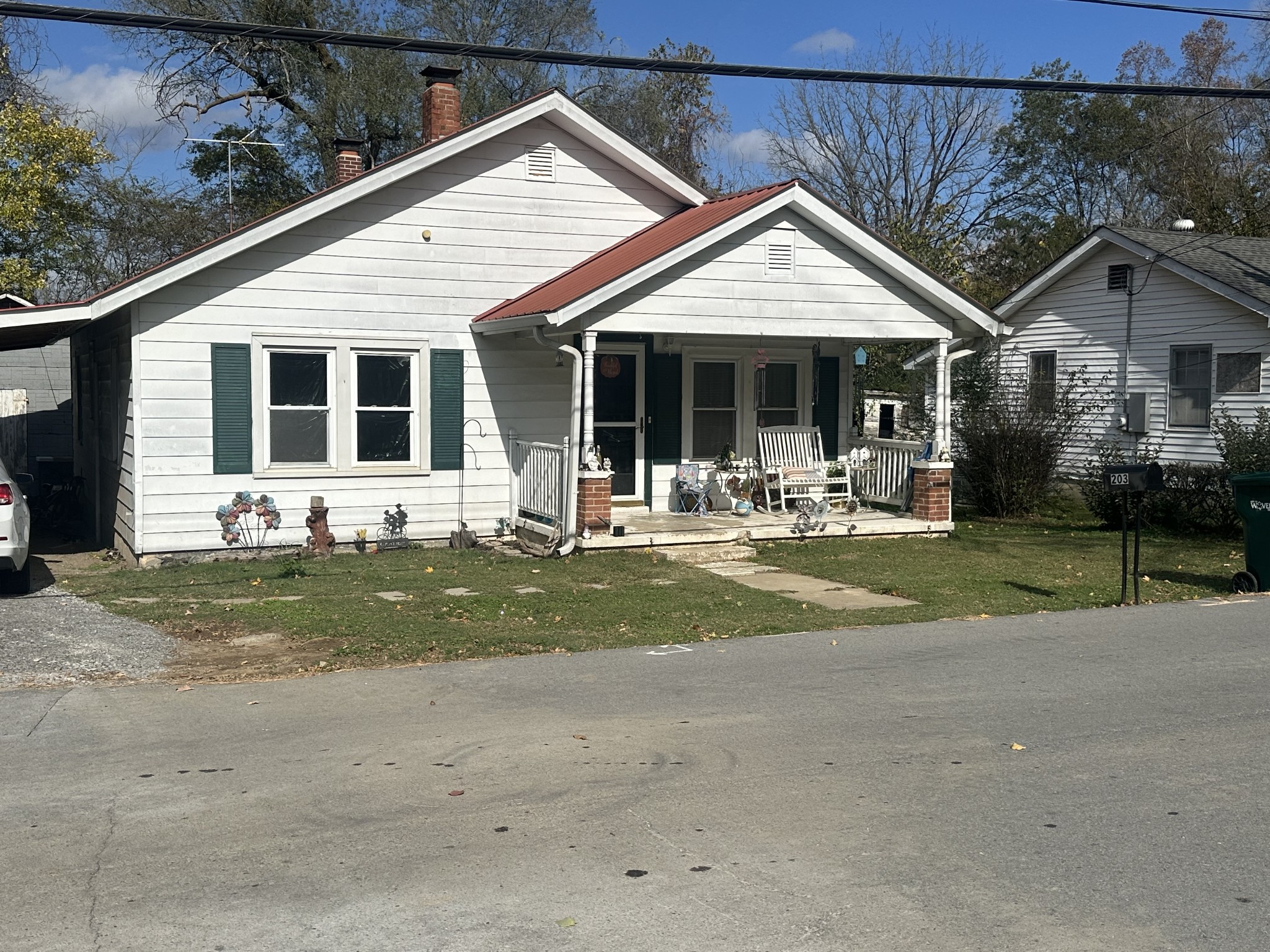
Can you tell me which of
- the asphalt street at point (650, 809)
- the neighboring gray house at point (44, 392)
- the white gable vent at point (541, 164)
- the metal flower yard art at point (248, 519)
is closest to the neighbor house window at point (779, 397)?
the white gable vent at point (541, 164)

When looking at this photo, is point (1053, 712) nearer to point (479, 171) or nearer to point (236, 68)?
point (479, 171)

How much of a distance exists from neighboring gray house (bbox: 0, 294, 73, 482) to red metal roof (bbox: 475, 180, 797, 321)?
12.9m

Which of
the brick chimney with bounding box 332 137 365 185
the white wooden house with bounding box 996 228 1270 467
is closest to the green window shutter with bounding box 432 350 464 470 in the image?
the brick chimney with bounding box 332 137 365 185

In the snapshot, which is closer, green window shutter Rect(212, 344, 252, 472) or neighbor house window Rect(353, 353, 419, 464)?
green window shutter Rect(212, 344, 252, 472)

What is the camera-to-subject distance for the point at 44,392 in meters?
27.1

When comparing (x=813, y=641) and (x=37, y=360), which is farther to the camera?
(x=37, y=360)

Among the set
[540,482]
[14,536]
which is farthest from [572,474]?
[14,536]

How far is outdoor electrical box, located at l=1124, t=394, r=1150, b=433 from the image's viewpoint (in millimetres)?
21328

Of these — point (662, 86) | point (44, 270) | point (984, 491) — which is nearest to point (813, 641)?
point (984, 491)

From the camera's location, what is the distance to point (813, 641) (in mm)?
9383

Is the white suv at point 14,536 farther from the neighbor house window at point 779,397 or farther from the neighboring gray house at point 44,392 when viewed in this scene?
the neighboring gray house at point 44,392

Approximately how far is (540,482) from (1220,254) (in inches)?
558

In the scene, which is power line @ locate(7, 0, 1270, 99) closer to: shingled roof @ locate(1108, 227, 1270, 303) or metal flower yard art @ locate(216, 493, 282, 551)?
metal flower yard art @ locate(216, 493, 282, 551)

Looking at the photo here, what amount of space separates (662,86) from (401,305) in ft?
89.8
